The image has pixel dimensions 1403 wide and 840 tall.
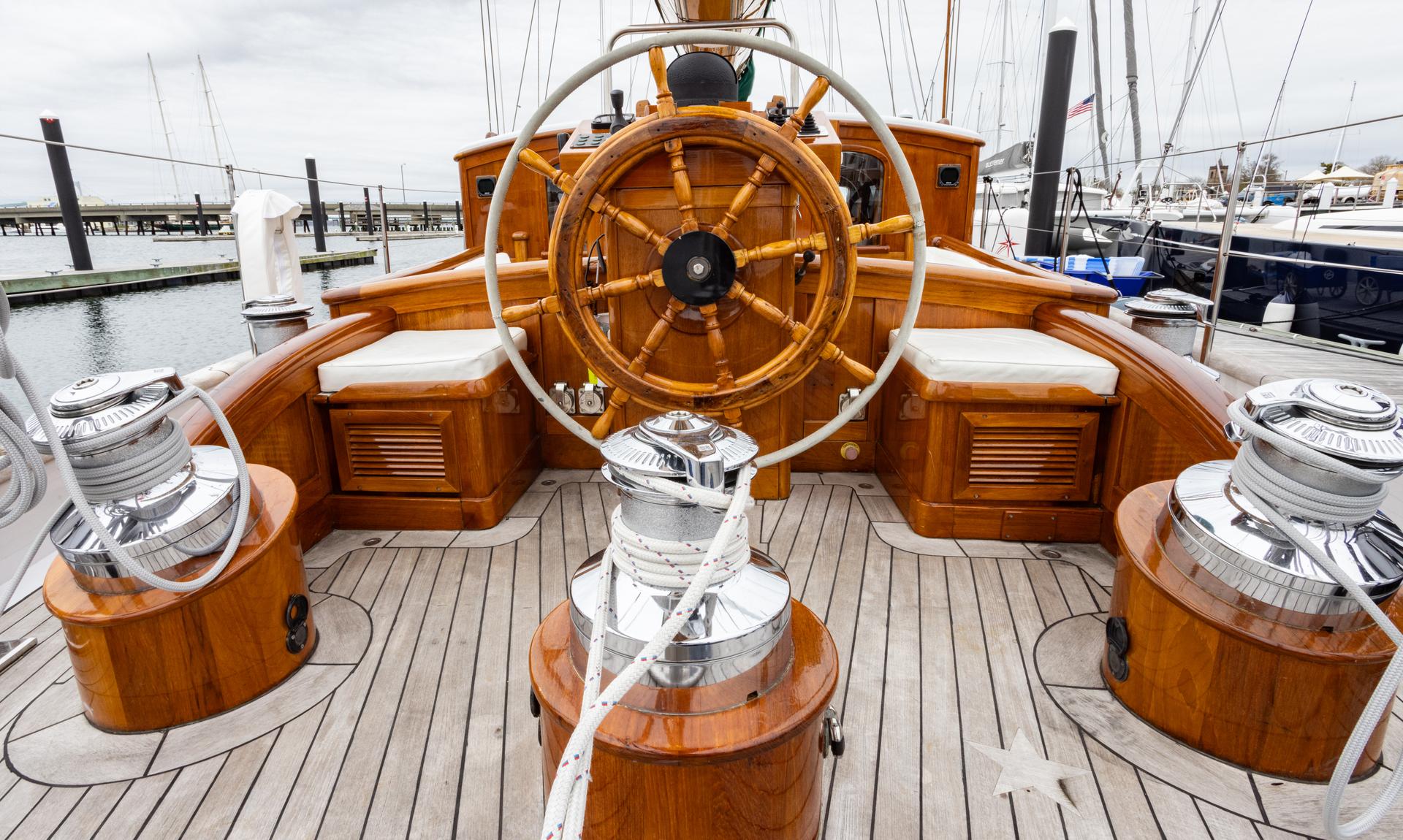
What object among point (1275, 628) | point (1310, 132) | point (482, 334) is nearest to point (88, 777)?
point (482, 334)

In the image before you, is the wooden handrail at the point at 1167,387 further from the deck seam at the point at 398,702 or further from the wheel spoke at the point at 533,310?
the deck seam at the point at 398,702

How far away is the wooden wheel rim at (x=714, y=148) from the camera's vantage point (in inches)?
48.3

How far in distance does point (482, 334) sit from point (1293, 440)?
189 cm

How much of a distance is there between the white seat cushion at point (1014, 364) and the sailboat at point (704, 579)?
10 millimetres

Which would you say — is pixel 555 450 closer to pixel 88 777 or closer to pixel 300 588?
pixel 300 588

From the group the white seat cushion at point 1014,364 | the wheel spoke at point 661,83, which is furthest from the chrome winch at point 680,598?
the white seat cushion at point 1014,364

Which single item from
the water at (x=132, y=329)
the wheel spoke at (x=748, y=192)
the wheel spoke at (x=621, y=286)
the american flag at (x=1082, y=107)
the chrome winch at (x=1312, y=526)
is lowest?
the water at (x=132, y=329)

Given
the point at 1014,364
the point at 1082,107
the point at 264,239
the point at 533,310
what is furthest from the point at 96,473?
the point at 1082,107

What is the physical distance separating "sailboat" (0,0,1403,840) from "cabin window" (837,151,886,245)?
4.05 feet

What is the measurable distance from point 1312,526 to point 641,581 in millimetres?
912

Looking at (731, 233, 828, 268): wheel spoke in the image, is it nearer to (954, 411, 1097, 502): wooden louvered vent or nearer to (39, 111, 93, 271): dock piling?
(954, 411, 1097, 502): wooden louvered vent

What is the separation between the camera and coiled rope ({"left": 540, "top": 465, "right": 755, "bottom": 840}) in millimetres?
626

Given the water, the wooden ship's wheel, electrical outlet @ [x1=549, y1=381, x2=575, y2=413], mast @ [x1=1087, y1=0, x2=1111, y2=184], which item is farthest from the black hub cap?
mast @ [x1=1087, y1=0, x2=1111, y2=184]

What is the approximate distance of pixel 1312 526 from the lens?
101cm
